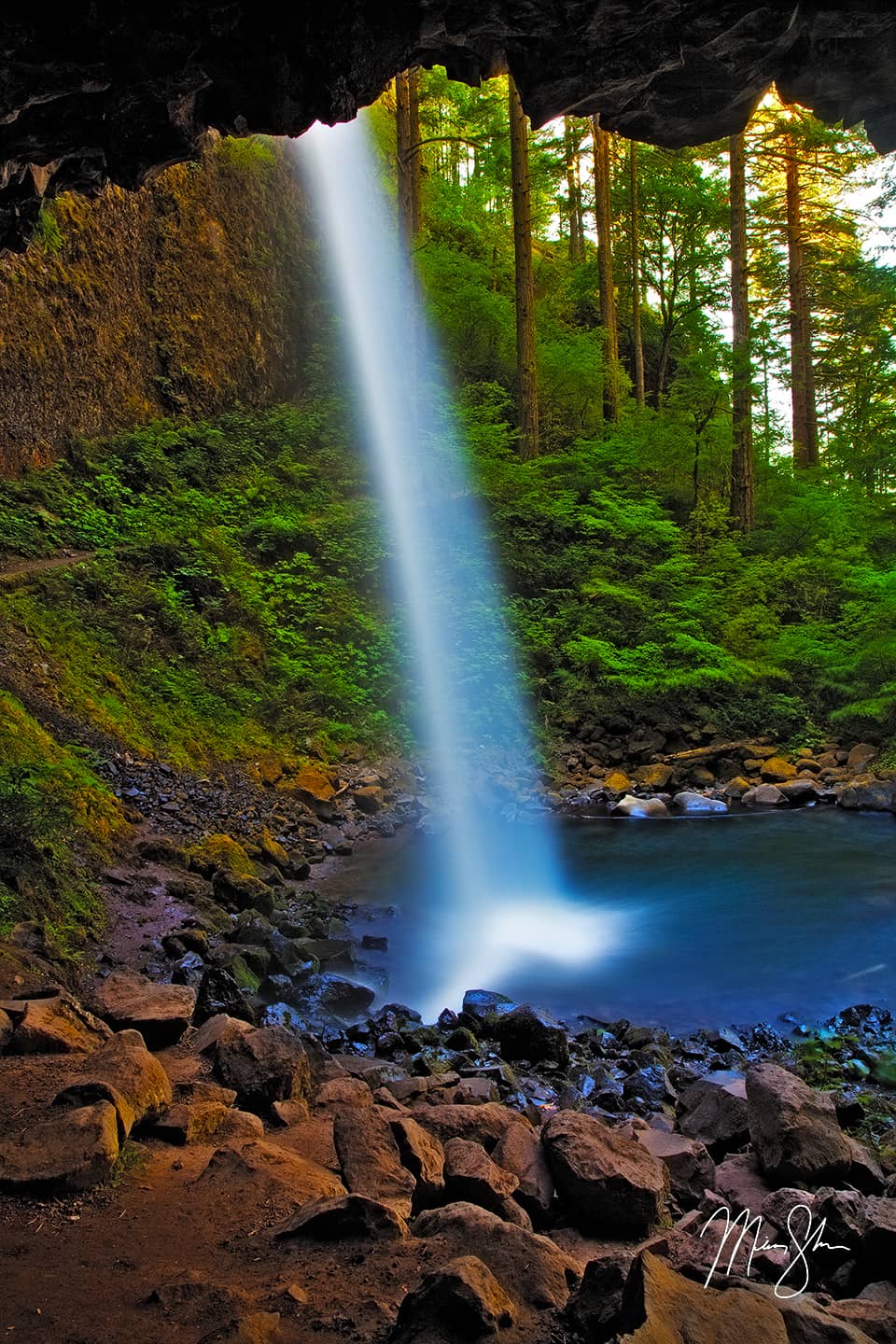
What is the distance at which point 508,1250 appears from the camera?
9.75ft

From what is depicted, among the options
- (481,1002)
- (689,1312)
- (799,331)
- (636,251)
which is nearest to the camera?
(689,1312)

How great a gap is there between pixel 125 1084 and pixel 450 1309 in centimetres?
199

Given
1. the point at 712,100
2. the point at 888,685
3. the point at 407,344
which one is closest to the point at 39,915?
the point at 712,100

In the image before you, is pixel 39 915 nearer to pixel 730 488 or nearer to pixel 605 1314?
pixel 605 1314

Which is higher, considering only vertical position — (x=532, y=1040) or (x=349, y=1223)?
(x=349, y=1223)

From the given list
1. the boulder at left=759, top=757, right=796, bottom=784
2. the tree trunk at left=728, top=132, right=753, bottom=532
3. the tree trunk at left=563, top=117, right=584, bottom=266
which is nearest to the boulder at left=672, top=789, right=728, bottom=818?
the boulder at left=759, top=757, right=796, bottom=784

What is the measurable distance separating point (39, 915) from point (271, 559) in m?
10.9

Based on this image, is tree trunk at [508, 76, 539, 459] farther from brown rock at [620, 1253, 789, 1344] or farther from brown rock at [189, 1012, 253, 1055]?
brown rock at [620, 1253, 789, 1344]

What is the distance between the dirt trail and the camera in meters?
12.0

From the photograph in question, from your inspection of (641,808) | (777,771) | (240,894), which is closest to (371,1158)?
(240,894)

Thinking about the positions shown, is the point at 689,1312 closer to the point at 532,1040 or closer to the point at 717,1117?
the point at 717,1117

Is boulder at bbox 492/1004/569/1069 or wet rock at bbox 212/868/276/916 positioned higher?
wet rock at bbox 212/868/276/916
